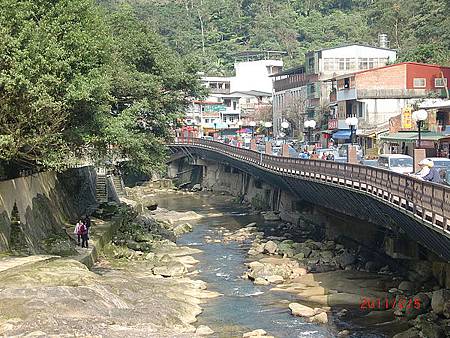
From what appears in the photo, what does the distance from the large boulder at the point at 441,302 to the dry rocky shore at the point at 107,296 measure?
29.1 feet

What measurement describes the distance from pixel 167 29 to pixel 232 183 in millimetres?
89499

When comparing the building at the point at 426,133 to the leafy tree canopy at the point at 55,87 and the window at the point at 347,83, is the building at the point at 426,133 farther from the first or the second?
the leafy tree canopy at the point at 55,87

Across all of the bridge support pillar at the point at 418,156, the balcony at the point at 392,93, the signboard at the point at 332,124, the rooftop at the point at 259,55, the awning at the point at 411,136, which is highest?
the rooftop at the point at 259,55

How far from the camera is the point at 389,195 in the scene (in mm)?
28812

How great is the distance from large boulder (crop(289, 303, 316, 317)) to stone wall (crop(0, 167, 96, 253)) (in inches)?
495

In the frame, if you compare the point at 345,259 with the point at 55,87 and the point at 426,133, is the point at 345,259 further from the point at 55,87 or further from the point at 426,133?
the point at 426,133

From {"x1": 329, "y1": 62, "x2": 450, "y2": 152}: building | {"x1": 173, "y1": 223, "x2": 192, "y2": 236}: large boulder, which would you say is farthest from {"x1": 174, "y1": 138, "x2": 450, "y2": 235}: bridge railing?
{"x1": 329, "y1": 62, "x2": 450, "y2": 152}: building

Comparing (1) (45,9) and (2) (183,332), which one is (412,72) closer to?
(1) (45,9)

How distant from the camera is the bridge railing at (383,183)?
22.6m

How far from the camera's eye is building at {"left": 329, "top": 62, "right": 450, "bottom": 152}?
7256 cm

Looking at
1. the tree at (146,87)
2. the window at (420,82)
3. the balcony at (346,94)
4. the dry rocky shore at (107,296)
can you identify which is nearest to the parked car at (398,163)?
the dry rocky shore at (107,296)

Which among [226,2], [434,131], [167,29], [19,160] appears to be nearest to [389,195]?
[19,160]

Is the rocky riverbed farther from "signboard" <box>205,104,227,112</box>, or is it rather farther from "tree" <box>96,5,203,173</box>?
"signboard" <box>205,104,227,112</box>
